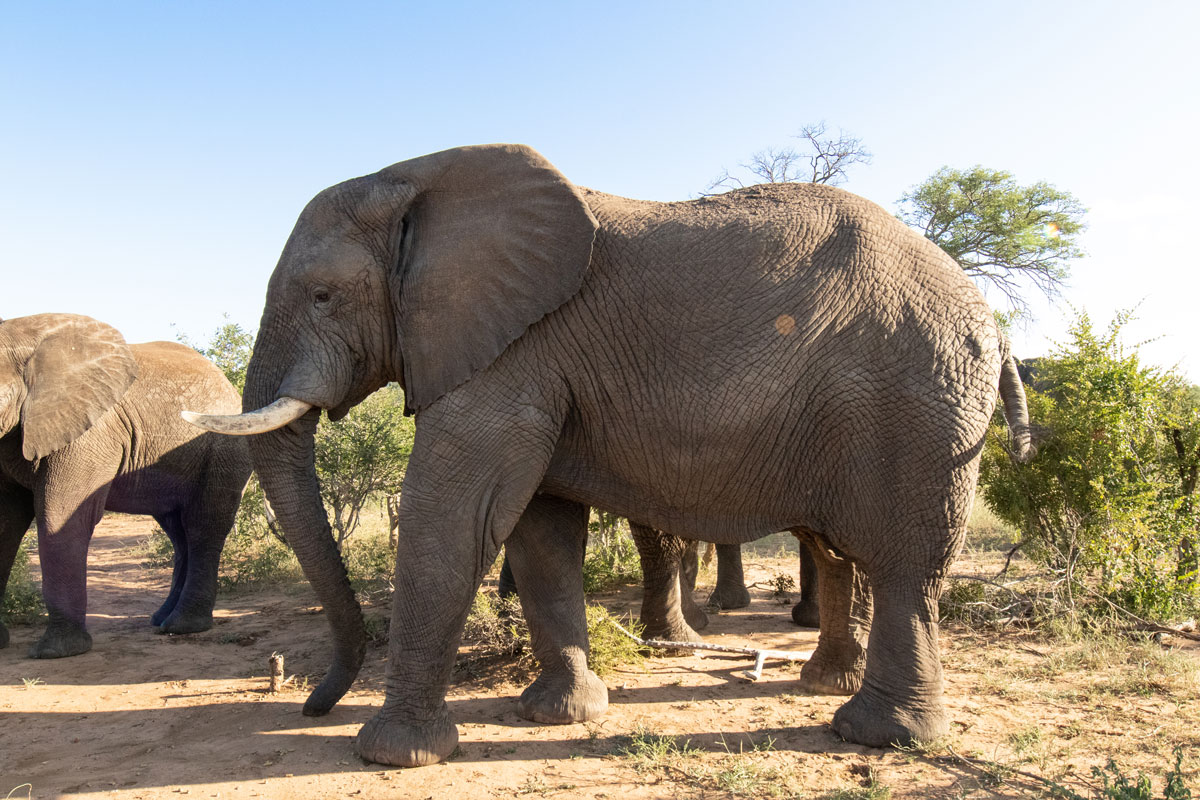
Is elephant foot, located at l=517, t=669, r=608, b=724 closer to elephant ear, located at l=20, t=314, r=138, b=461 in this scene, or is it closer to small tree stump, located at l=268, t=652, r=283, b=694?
small tree stump, located at l=268, t=652, r=283, b=694

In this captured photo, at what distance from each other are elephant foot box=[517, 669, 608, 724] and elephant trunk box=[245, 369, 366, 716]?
112 centimetres

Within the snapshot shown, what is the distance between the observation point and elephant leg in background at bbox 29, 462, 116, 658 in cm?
671

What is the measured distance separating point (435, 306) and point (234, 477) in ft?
16.9

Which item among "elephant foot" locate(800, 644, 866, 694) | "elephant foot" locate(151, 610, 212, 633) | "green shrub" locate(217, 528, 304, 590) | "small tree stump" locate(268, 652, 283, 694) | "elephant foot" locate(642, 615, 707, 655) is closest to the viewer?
"elephant foot" locate(800, 644, 866, 694)

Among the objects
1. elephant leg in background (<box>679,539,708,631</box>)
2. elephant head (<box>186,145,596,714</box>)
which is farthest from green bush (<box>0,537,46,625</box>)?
elephant leg in background (<box>679,539,708,631</box>)

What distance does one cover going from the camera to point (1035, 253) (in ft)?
52.4

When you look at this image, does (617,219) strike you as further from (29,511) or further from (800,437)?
(29,511)

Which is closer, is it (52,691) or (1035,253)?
(52,691)

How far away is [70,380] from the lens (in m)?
7.00

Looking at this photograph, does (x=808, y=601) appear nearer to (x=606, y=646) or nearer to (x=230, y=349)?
(x=606, y=646)

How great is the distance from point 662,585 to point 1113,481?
13.7 ft

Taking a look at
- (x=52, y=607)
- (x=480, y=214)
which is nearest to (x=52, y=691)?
(x=52, y=607)

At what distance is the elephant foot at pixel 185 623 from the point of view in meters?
7.52

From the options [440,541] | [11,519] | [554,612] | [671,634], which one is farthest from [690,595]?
[11,519]
